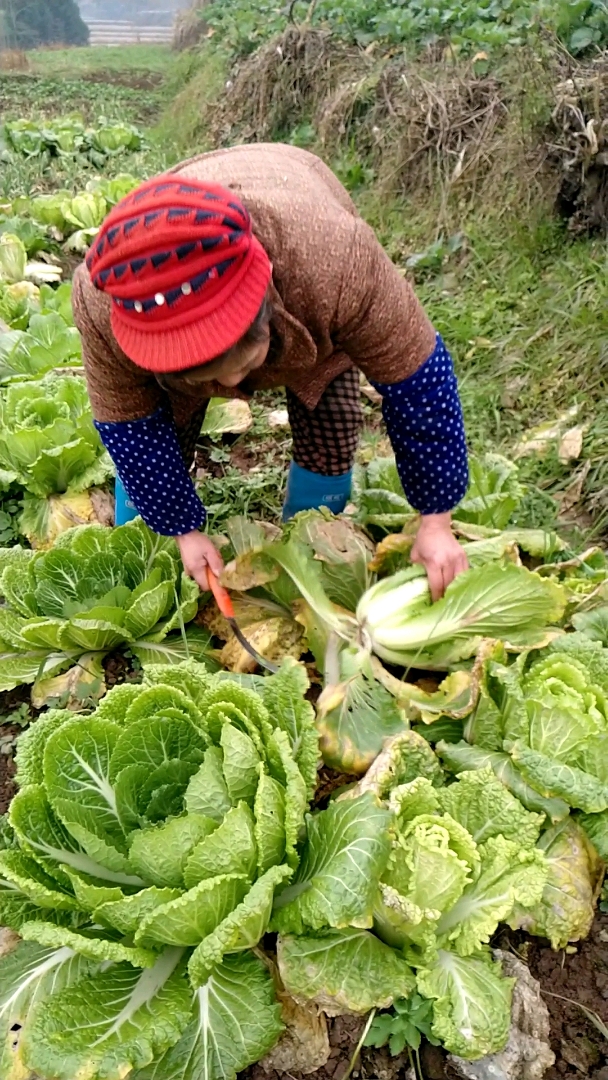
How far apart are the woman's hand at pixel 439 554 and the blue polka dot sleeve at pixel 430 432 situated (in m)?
0.04

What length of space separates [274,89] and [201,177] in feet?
20.5

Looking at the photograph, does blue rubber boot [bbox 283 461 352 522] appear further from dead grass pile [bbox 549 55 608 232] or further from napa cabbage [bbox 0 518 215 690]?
dead grass pile [bbox 549 55 608 232]

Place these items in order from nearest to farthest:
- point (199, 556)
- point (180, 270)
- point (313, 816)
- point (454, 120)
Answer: point (180, 270), point (313, 816), point (199, 556), point (454, 120)

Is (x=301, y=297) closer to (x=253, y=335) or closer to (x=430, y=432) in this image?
(x=253, y=335)

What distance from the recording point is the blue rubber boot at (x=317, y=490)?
2.74 meters

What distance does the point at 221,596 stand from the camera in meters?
2.25

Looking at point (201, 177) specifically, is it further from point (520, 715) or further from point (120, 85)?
point (120, 85)

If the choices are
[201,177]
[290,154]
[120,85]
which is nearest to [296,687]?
[201,177]

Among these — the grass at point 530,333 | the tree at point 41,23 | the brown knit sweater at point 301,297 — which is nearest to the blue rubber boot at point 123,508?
the brown knit sweater at point 301,297

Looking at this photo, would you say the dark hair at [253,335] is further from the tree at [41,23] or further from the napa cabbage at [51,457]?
the tree at [41,23]

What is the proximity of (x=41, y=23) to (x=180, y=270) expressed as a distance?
16995 millimetres

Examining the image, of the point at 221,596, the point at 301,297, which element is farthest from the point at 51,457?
the point at 301,297

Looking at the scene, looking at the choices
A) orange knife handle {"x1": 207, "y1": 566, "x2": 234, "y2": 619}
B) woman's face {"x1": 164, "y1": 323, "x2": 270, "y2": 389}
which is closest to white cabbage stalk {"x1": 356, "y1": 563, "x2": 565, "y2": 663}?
orange knife handle {"x1": 207, "y1": 566, "x2": 234, "y2": 619}

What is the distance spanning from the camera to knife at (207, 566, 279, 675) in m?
2.22
